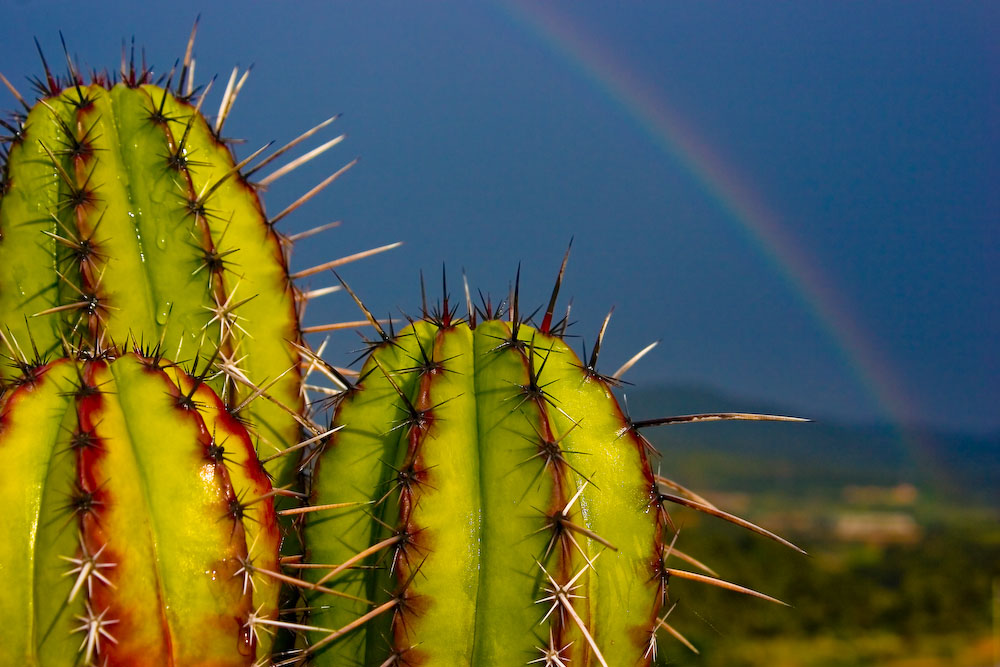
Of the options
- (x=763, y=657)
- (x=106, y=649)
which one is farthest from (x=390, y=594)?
(x=763, y=657)

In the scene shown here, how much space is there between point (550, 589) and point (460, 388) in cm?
53

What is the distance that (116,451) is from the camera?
6.89 feet

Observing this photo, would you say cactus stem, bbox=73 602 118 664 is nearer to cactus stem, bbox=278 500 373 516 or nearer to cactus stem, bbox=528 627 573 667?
cactus stem, bbox=278 500 373 516

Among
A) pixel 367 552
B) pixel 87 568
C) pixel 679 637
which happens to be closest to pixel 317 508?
pixel 367 552

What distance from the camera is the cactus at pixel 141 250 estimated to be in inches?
110

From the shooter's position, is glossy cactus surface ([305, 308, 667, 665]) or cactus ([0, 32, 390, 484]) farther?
cactus ([0, 32, 390, 484])

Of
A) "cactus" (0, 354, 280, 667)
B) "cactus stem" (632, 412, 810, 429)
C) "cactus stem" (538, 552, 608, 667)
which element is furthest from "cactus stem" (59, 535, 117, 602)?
"cactus stem" (632, 412, 810, 429)

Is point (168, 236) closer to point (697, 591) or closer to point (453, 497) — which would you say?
point (453, 497)

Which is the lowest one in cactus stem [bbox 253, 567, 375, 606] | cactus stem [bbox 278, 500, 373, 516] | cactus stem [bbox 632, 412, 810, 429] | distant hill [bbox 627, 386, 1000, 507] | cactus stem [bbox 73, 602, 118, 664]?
cactus stem [bbox 73, 602, 118, 664]

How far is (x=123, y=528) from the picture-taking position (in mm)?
2049

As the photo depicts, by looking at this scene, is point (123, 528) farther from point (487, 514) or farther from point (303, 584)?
point (487, 514)

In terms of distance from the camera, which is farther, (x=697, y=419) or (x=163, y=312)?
(x=163, y=312)

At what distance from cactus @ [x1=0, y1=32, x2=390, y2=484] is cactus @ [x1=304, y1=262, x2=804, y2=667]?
40 centimetres

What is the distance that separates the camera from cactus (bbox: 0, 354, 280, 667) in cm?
202
